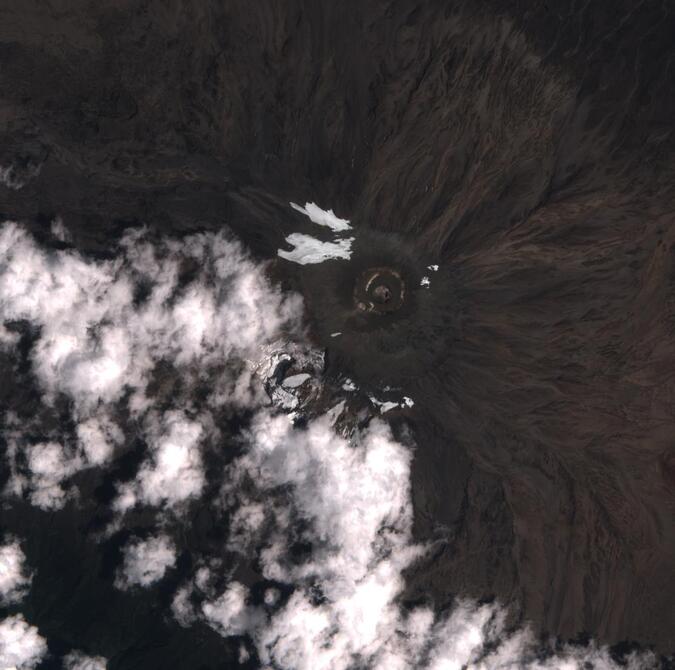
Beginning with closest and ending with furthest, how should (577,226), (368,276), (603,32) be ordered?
(603,32) < (577,226) < (368,276)

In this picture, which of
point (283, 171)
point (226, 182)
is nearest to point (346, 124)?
point (283, 171)

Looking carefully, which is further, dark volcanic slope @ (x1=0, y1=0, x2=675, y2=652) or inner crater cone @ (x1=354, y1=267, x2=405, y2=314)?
inner crater cone @ (x1=354, y1=267, x2=405, y2=314)

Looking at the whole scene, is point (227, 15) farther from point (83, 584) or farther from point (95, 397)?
point (83, 584)

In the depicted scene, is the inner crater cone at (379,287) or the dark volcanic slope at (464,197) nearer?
the dark volcanic slope at (464,197)
